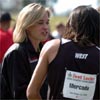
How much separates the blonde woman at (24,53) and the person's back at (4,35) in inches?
141

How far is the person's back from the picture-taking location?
7891 millimetres

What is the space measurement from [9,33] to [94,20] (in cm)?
499

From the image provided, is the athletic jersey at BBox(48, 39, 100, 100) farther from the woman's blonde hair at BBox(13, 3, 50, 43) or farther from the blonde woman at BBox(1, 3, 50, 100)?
the woman's blonde hair at BBox(13, 3, 50, 43)

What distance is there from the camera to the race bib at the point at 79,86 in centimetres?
329

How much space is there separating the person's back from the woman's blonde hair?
3.61 m

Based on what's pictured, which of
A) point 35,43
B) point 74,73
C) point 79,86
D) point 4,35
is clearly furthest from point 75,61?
point 4,35

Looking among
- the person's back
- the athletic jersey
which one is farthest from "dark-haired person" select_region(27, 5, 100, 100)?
the person's back

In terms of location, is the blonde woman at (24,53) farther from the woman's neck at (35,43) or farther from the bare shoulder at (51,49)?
the bare shoulder at (51,49)

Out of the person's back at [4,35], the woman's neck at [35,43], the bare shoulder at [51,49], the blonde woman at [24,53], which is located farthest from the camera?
the person's back at [4,35]

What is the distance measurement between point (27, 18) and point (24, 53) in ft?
1.01

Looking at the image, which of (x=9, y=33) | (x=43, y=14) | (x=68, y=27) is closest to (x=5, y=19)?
(x=9, y=33)

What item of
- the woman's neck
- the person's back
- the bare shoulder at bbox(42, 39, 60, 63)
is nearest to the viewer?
the bare shoulder at bbox(42, 39, 60, 63)

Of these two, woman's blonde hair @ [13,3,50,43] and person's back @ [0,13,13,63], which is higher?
woman's blonde hair @ [13,3,50,43]

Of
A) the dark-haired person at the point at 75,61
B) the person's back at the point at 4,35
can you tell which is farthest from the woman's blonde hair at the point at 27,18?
the person's back at the point at 4,35
